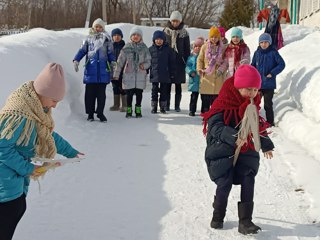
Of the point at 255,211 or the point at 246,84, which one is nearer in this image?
the point at 246,84

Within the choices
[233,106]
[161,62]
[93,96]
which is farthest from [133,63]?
Answer: [233,106]

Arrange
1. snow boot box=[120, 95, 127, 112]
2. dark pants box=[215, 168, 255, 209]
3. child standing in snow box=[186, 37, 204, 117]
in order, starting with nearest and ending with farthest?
dark pants box=[215, 168, 255, 209] < child standing in snow box=[186, 37, 204, 117] < snow boot box=[120, 95, 127, 112]

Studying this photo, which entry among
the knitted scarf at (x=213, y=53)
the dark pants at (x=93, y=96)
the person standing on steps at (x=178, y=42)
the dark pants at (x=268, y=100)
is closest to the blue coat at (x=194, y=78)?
the person standing on steps at (x=178, y=42)

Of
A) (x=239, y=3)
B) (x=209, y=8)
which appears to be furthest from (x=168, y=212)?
(x=209, y=8)

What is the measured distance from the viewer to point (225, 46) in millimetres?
8797

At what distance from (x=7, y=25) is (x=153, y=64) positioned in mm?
31599

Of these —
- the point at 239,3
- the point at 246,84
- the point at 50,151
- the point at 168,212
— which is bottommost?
the point at 168,212

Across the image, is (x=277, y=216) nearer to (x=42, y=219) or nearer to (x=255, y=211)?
(x=255, y=211)

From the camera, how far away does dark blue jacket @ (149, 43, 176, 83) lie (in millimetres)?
9234

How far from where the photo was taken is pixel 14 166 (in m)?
2.97

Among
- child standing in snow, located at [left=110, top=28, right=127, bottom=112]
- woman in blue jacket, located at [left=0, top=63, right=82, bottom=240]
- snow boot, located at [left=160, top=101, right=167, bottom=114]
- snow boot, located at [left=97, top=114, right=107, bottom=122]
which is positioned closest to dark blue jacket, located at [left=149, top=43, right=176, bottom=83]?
snow boot, located at [left=160, top=101, right=167, bottom=114]

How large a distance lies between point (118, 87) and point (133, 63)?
2.65 ft

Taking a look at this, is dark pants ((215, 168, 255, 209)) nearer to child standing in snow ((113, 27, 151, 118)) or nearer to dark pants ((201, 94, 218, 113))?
dark pants ((201, 94, 218, 113))

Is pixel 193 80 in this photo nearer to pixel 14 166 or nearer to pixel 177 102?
pixel 177 102
